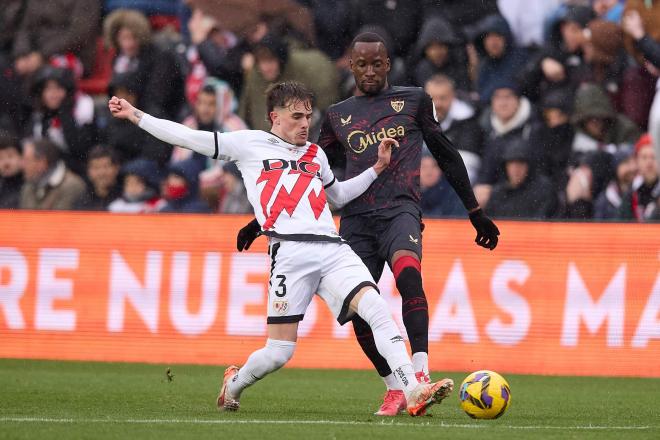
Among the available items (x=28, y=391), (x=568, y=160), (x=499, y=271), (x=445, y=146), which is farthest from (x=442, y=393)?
(x=568, y=160)

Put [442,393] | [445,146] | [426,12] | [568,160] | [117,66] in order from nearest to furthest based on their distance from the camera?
1. [442,393]
2. [445,146]
3. [568,160]
4. [426,12]
5. [117,66]

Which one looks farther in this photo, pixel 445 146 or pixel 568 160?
pixel 568 160

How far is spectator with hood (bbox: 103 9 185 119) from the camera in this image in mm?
14867

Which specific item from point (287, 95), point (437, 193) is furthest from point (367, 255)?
point (437, 193)

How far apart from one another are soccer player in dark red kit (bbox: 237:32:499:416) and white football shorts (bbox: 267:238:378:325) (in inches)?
22.6

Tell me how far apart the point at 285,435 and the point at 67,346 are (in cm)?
683

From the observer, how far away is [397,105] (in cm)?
795

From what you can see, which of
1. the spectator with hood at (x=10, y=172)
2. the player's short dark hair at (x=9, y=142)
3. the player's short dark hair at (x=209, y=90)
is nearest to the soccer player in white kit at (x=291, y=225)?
the player's short dark hair at (x=209, y=90)

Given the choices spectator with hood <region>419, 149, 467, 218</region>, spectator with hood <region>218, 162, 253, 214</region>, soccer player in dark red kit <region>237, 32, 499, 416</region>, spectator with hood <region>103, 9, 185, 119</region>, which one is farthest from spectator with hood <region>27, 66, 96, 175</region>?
soccer player in dark red kit <region>237, 32, 499, 416</region>

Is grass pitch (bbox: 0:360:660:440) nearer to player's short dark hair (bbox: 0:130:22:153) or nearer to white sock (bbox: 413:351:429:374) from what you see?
white sock (bbox: 413:351:429:374)

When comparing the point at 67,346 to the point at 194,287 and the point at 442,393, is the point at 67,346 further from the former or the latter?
the point at 442,393

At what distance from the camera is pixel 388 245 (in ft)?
25.3

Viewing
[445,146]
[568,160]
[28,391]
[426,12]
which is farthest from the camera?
[426,12]

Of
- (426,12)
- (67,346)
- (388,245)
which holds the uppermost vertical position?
(426,12)
